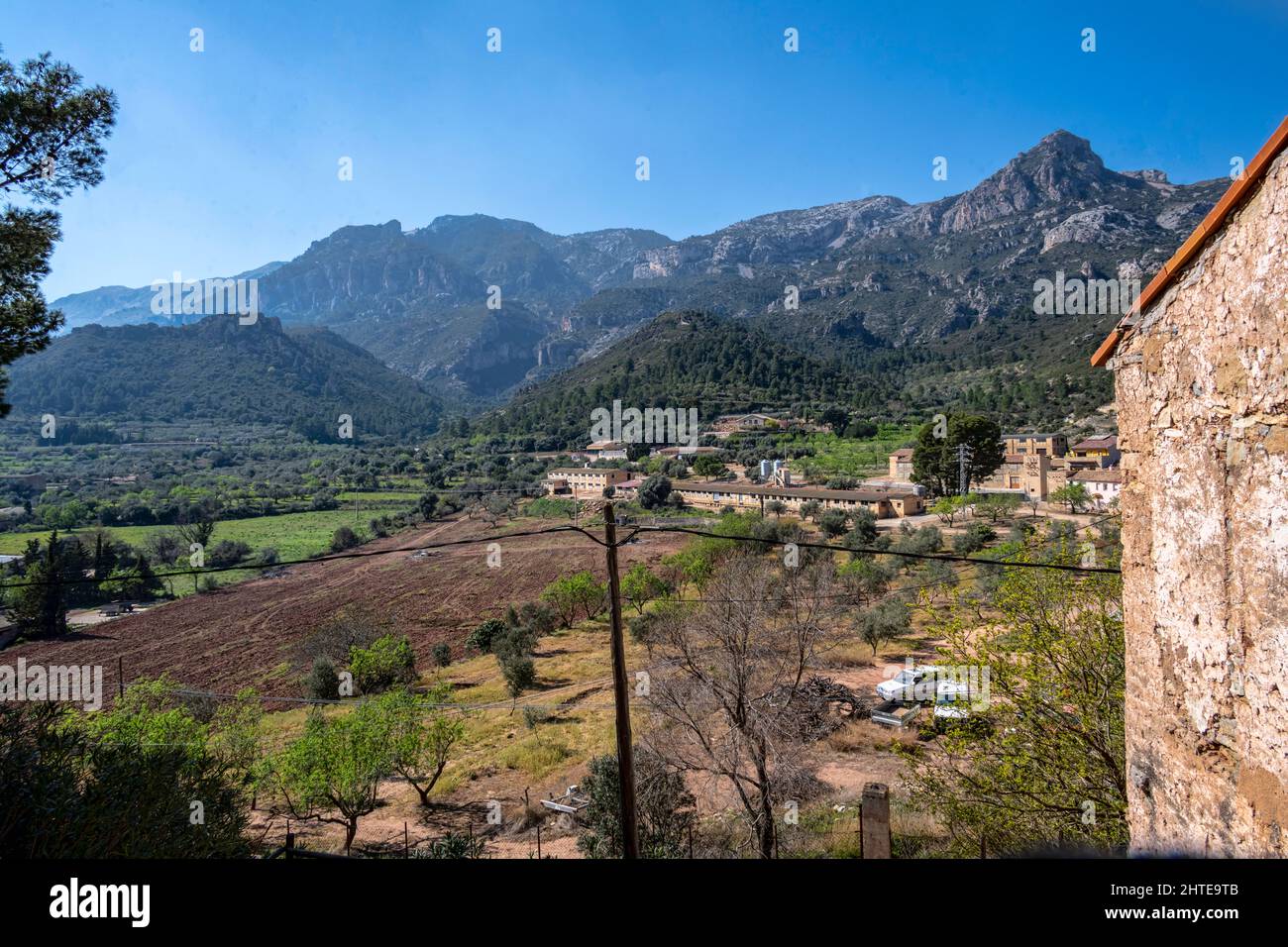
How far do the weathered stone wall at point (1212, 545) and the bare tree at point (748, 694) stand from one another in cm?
774

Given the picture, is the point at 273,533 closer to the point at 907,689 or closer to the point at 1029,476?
the point at 907,689

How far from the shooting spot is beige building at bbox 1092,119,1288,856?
3293 mm

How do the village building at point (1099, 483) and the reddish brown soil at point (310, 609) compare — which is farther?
the village building at point (1099, 483)

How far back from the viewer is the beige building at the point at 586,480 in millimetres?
62562

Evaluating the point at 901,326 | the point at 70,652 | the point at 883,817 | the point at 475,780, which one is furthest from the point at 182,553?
the point at 901,326

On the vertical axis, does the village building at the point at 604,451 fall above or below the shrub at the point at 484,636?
above

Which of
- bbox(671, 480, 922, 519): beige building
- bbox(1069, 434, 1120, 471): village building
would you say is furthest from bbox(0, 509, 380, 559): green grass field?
bbox(1069, 434, 1120, 471): village building

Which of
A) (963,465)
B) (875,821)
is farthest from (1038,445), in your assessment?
(875,821)

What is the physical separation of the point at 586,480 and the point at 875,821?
58592 mm

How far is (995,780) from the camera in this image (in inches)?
297

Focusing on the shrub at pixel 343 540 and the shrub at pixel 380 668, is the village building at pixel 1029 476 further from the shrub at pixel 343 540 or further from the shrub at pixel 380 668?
the shrub at pixel 343 540

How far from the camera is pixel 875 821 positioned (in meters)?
6.84

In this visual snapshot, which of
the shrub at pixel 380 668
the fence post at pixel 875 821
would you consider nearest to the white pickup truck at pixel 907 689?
the fence post at pixel 875 821
